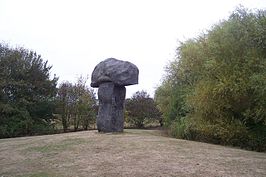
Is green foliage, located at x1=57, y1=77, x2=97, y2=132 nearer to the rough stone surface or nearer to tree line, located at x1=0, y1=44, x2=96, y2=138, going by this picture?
tree line, located at x1=0, y1=44, x2=96, y2=138

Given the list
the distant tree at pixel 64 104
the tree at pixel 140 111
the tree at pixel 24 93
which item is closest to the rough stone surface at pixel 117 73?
the tree at pixel 24 93

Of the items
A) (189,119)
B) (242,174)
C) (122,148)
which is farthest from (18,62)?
(242,174)

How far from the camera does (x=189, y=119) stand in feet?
69.4

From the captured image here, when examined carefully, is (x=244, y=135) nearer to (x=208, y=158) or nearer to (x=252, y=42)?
(x=252, y=42)

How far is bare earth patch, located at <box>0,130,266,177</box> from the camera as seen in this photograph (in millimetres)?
10766

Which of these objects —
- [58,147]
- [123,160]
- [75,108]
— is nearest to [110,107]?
[58,147]

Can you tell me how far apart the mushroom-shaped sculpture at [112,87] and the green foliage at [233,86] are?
11.9 ft

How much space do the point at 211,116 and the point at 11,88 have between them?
17.8 m

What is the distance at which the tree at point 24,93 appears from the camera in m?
29.0

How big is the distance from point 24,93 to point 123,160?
2060 cm

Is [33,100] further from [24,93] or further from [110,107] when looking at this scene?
[110,107]

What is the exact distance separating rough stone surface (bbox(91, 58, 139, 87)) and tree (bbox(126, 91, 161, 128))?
19510 mm

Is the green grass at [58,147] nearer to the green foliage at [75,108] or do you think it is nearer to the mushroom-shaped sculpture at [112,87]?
the mushroom-shaped sculpture at [112,87]

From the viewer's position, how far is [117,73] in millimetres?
19641
